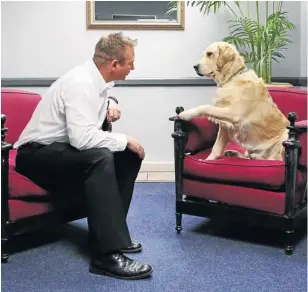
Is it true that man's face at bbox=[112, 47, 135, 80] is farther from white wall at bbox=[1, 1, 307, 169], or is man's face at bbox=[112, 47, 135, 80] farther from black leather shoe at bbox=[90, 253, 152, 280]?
white wall at bbox=[1, 1, 307, 169]

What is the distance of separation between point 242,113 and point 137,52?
1.84m

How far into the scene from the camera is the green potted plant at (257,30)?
4121 mm

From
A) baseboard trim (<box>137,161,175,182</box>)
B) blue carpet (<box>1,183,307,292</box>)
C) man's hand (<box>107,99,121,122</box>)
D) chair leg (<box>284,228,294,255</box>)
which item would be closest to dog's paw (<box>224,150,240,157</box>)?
blue carpet (<box>1,183,307,292</box>)

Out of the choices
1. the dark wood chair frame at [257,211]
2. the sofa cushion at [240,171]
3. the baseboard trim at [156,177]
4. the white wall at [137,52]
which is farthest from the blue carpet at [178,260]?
the white wall at [137,52]

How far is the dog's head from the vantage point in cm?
300

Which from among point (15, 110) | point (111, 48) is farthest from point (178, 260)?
point (15, 110)

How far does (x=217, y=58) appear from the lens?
3035mm

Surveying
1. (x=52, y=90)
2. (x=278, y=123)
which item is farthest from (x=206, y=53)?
(x=52, y=90)

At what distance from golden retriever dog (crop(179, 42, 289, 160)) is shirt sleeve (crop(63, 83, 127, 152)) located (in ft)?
2.29

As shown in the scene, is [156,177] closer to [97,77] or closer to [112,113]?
[112,113]

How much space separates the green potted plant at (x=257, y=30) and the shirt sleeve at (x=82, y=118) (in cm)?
204

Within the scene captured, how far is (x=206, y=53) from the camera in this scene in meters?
3.11

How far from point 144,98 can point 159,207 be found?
135 cm

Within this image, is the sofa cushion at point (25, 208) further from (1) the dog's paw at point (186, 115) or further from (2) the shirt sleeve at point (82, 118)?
(1) the dog's paw at point (186, 115)
